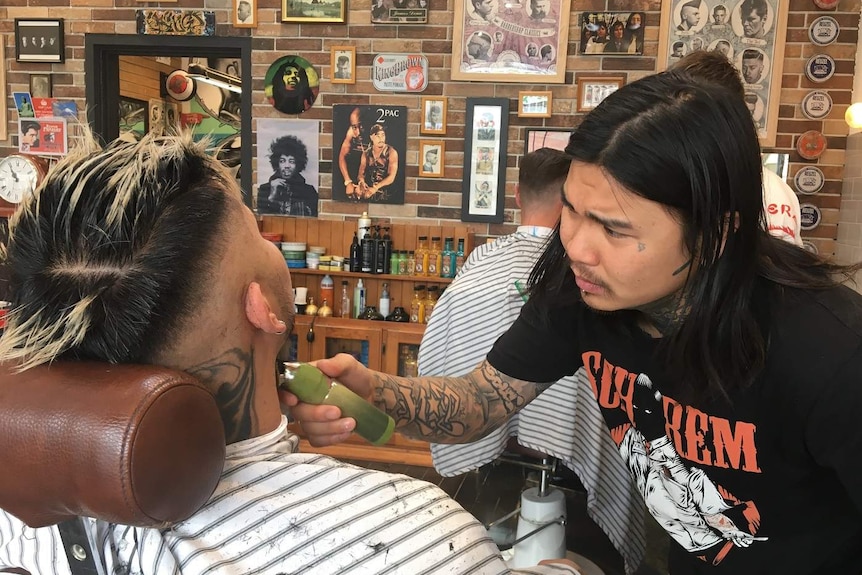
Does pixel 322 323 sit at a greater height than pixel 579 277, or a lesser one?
lesser

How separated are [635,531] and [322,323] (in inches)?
79.5

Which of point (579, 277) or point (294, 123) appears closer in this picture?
point (579, 277)

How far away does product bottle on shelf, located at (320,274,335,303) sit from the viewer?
12.6 feet

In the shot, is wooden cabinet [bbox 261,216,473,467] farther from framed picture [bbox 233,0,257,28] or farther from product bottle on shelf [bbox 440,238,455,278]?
framed picture [bbox 233,0,257,28]

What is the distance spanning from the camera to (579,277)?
3.42 ft

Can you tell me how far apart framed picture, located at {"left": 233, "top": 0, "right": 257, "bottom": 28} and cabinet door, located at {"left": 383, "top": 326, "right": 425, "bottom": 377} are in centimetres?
196

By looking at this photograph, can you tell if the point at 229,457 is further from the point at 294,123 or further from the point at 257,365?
the point at 294,123

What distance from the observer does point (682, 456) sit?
1112 millimetres

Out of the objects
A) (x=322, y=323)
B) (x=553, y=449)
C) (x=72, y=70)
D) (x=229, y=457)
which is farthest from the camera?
(x=72, y=70)

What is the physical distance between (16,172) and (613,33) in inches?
137

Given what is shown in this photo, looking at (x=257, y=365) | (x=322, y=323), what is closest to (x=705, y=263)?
(x=257, y=365)

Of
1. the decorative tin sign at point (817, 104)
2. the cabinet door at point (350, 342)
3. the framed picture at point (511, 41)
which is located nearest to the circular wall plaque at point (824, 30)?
the decorative tin sign at point (817, 104)

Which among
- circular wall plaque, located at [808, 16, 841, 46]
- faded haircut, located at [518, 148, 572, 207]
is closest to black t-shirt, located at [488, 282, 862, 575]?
faded haircut, located at [518, 148, 572, 207]

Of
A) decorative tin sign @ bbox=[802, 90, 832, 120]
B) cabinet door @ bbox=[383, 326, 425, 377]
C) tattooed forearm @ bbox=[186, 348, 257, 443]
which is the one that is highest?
decorative tin sign @ bbox=[802, 90, 832, 120]
